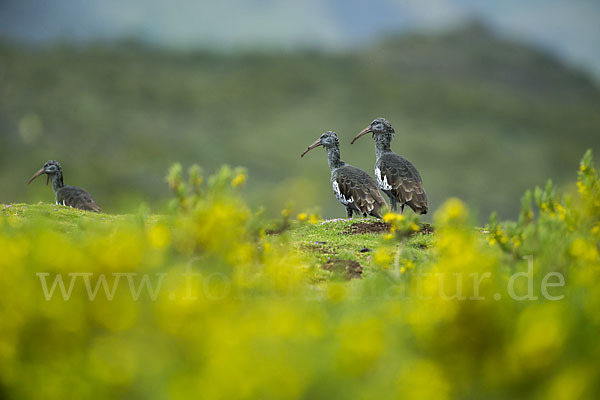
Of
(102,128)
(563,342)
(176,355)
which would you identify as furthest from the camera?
(102,128)

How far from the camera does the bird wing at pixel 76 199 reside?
1557cm

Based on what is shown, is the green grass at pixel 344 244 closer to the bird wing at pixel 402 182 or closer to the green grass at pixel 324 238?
the green grass at pixel 324 238

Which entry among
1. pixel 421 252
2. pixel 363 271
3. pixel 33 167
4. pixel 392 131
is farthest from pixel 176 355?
pixel 33 167

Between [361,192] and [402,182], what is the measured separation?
98cm

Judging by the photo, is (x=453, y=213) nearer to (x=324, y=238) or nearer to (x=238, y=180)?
(x=238, y=180)

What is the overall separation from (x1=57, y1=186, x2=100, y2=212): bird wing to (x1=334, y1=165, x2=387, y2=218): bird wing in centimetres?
625

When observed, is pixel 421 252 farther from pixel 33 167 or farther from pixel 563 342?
pixel 33 167

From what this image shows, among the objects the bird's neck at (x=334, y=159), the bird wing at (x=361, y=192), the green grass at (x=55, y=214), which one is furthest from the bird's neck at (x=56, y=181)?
the bird wing at (x=361, y=192)

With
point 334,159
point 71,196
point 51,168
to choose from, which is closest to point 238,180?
point 334,159

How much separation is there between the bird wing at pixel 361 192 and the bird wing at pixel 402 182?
0.92 feet

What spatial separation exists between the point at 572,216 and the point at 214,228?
5153 mm

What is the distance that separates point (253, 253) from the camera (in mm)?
6406

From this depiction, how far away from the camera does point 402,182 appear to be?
13.9 meters

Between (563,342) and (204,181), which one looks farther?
(204,181)
